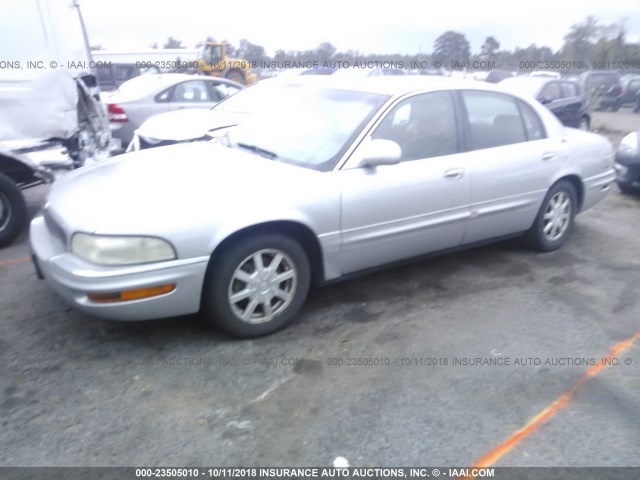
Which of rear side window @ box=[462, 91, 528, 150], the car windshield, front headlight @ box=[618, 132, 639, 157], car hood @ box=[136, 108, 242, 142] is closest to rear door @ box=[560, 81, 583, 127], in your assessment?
front headlight @ box=[618, 132, 639, 157]

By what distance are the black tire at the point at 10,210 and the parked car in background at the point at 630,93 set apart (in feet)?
66.7

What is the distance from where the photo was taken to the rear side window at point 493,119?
4.25 m

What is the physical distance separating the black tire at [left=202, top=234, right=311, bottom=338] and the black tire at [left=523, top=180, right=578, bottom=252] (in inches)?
94.1

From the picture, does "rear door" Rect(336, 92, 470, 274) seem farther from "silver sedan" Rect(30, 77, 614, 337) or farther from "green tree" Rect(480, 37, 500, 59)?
"green tree" Rect(480, 37, 500, 59)

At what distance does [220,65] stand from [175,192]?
21.8 m

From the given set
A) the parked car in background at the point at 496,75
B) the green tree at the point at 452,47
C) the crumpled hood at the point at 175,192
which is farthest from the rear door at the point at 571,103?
the crumpled hood at the point at 175,192

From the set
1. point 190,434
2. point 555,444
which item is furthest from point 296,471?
point 555,444

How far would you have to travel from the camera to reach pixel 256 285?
130 inches

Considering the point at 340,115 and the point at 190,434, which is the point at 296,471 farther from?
the point at 340,115

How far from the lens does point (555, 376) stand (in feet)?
10.2

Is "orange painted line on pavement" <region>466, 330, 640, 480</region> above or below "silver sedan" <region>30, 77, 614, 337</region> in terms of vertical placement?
below

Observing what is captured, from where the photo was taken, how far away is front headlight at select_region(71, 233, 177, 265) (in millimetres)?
2885

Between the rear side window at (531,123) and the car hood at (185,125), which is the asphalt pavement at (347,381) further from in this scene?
the car hood at (185,125)

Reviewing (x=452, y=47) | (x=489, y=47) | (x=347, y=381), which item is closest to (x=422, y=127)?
(x=347, y=381)
